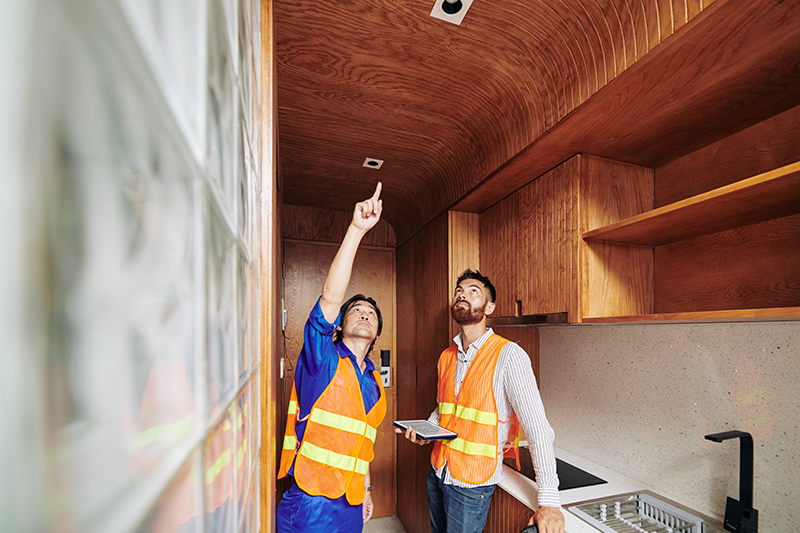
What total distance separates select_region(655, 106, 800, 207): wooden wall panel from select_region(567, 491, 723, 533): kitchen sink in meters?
1.27

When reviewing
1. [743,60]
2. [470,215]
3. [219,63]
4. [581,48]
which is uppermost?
[581,48]

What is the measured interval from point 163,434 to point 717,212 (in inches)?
65.9

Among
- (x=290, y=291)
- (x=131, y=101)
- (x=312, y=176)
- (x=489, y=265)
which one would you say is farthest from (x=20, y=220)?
(x=290, y=291)

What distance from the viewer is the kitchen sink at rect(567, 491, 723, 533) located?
1556mm

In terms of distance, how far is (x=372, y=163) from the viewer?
265 centimetres

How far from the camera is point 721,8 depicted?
100 cm

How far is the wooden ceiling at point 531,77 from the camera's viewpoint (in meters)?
1.18

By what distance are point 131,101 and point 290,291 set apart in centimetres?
329

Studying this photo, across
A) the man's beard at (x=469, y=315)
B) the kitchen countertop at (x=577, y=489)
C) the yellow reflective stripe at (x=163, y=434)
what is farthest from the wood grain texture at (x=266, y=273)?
the man's beard at (x=469, y=315)

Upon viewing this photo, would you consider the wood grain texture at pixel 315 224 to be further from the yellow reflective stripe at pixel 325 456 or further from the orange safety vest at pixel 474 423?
the yellow reflective stripe at pixel 325 456

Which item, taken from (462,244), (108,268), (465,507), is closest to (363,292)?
(462,244)

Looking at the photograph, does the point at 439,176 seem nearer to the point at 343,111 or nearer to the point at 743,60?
the point at 343,111

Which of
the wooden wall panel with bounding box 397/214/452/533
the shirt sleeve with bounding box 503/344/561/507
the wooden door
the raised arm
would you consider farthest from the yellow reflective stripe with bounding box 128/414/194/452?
the wooden door

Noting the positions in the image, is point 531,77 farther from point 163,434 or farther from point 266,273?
point 163,434
